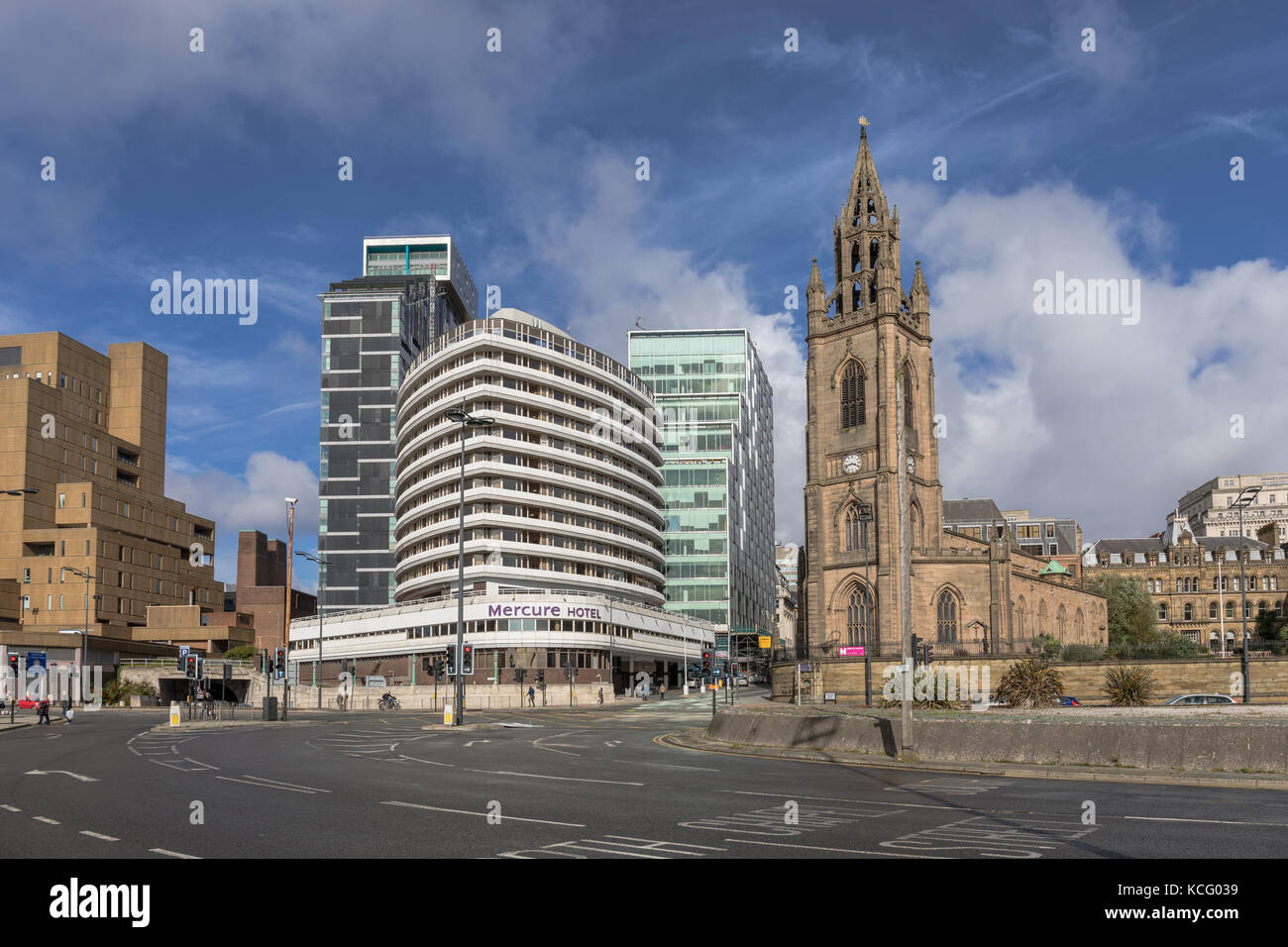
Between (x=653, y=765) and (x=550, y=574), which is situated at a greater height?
(x=550, y=574)

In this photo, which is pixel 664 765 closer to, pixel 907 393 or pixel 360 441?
pixel 907 393

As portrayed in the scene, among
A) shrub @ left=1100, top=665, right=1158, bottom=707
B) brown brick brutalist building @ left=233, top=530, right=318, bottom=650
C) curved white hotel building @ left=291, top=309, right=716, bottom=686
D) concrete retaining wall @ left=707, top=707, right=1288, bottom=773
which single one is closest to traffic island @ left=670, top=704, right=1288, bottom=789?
concrete retaining wall @ left=707, top=707, right=1288, bottom=773

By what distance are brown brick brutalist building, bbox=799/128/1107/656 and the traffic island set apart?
4416 centimetres

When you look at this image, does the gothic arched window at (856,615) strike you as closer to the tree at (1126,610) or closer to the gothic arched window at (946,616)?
the gothic arched window at (946,616)

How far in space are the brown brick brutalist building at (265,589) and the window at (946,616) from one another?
3340 inches

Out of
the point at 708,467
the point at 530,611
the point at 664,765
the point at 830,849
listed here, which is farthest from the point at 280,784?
the point at 708,467

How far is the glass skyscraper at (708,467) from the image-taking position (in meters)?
122

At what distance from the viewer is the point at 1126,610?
3981 inches

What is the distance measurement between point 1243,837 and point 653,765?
12.7m

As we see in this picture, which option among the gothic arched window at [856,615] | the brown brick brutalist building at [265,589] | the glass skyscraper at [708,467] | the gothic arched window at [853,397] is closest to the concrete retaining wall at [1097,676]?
the gothic arched window at [856,615]

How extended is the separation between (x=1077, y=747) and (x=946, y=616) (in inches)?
2084
